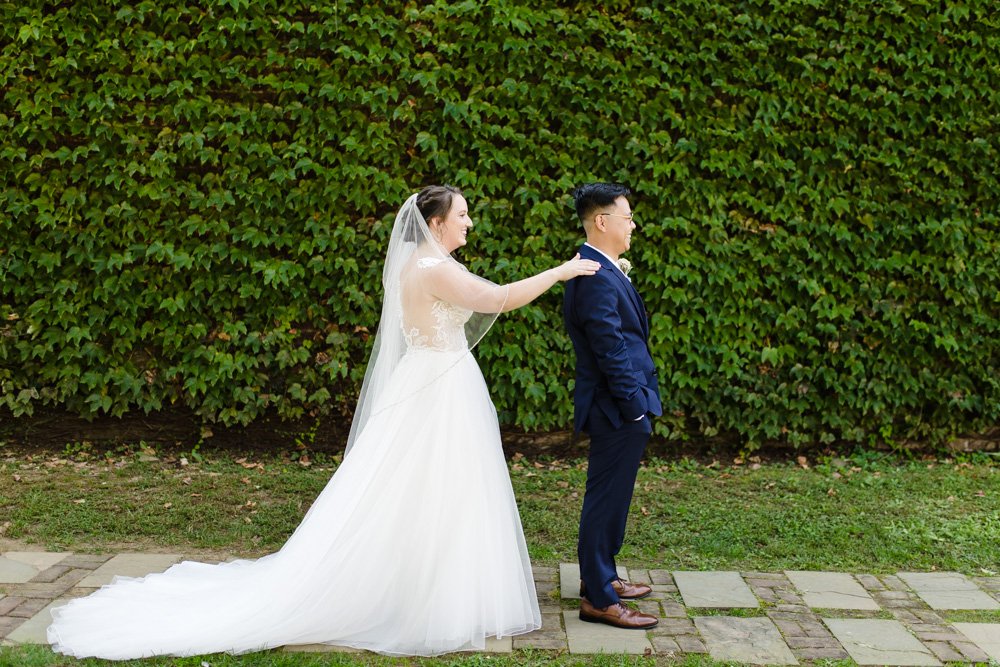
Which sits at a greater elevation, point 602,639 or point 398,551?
point 398,551

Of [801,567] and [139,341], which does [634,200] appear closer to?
[801,567]

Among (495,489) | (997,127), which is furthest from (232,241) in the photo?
(997,127)

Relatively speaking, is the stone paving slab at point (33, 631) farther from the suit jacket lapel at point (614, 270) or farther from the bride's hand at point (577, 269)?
the suit jacket lapel at point (614, 270)

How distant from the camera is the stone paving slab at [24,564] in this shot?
4262mm

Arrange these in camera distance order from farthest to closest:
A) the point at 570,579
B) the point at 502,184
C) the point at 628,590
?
the point at 502,184
the point at 570,579
the point at 628,590

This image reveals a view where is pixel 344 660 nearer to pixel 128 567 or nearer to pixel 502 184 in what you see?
pixel 128 567

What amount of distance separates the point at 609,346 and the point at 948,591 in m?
2.18

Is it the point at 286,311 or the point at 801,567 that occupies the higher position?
the point at 286,311

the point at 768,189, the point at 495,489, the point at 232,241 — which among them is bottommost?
the point at 495,489

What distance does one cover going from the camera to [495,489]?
3.89m

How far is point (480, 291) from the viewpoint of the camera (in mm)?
3840

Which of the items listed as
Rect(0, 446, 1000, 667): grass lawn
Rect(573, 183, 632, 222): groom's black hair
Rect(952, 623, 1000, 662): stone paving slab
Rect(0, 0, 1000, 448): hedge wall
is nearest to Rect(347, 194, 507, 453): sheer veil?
Rect(573, 183, 632, 222): groom's black hair

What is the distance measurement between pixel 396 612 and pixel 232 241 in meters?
3.39

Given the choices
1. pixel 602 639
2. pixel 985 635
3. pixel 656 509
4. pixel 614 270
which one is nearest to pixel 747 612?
pixel 602 639
